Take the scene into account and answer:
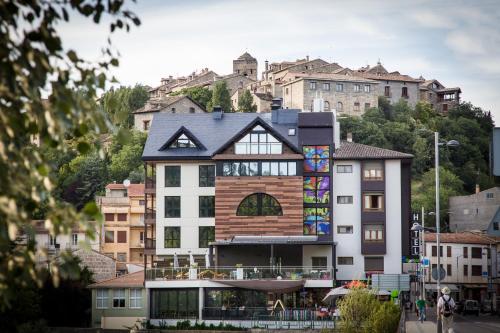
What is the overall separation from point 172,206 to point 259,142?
729 centimetres

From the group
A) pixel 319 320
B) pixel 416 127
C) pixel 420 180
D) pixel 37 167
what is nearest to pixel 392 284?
pixel 319 320

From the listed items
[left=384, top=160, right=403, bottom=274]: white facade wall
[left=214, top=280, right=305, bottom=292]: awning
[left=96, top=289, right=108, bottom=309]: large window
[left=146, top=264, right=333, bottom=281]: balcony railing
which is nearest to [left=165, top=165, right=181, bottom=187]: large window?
[left=146, top=264, right=333, bottom=281]: balcony railing

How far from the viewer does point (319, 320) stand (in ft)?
210

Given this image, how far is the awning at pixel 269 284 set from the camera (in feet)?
223

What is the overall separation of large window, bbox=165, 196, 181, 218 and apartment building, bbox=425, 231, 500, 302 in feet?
181

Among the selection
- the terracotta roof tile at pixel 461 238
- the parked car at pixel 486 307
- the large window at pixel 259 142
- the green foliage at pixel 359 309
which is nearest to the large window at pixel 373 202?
the large window at pixel 259 142

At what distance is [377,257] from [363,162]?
20.7ft

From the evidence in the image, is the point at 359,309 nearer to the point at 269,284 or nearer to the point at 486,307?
the point at 269,284

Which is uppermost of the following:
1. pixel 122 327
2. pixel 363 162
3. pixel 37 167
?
pixel 363 162

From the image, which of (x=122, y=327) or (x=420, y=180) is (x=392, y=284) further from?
(x=420, y=180)

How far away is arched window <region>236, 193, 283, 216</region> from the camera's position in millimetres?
73062

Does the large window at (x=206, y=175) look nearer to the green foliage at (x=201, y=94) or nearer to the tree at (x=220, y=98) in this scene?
the tree at (x=220, y=98)

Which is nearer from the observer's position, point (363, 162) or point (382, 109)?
point (363, 162)

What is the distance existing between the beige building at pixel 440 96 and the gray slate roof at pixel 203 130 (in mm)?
114452
